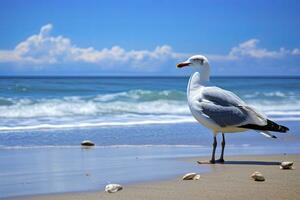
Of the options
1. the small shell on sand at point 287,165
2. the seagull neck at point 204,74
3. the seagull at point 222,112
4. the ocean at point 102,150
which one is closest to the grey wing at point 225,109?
the seagull at point 222,112

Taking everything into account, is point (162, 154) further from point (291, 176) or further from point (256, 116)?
point (291, 176)

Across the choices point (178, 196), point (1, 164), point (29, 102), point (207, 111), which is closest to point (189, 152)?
point (207, 111)

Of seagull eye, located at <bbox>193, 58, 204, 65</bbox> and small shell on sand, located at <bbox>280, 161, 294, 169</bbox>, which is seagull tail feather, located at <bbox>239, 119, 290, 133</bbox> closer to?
small shell on sand, located at <bbox>280, 161, 294, 169</bbox>

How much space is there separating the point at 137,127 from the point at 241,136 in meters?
2.80

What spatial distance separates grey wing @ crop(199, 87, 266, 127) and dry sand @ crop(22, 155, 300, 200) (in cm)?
99

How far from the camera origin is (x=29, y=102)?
22547mm

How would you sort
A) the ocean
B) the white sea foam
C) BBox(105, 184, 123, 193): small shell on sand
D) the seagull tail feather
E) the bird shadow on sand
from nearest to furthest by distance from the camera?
BBox(105, 184, 123, 193): small shell on sand, the ocean, the seagull tail feather, the bird shadow on sand, the white sea foam

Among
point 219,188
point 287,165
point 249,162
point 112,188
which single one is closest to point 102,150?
point 249,162

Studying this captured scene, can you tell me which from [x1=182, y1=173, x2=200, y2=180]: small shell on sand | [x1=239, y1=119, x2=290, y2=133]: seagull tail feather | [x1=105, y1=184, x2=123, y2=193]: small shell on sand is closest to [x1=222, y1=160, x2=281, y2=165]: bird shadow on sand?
[x1=239, y1=119, x2=290, y2=133]: seagull tail feather

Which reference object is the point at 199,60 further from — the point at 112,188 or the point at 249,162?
the point at 112,188

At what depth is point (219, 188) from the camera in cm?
562

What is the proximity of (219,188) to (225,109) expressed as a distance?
2.34 meters

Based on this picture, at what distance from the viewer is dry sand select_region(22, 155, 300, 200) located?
17.3 ft

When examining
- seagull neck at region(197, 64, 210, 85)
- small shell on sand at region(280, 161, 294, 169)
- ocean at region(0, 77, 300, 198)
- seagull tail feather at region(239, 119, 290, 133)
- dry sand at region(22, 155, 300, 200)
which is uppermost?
seagull neck at region(197, 64, 210, 85)
